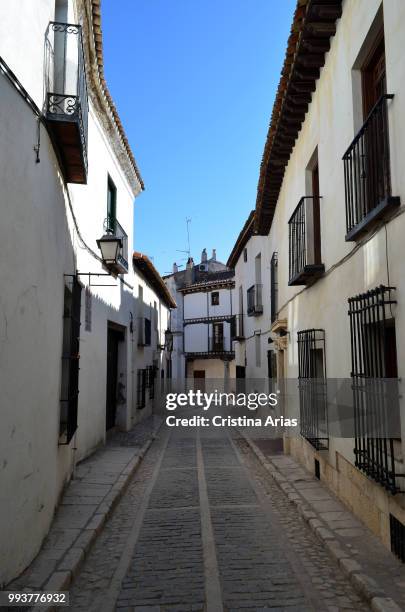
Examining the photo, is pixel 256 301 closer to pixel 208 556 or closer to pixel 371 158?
pixel 371 158

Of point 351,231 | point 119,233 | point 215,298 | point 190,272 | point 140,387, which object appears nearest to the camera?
point 351,231

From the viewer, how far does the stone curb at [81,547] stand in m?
3.93

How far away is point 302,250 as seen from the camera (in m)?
8.00

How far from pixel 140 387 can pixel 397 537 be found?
11533 millimetres

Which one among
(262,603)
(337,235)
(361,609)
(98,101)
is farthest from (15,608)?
(98,101)

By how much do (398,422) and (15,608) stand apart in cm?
311

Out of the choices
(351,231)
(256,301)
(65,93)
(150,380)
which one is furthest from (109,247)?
(150,380)

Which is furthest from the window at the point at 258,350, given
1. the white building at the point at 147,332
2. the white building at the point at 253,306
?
the white building at the point at 147,332

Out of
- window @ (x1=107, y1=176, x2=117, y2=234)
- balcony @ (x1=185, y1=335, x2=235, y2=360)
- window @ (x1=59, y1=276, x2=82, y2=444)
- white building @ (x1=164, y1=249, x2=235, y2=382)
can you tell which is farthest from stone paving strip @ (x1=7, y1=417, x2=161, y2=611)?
white building @ (x1=164, y1=249, x2=235, y2=382)

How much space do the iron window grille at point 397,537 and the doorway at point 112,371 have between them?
8.18 m

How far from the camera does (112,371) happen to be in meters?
12.4

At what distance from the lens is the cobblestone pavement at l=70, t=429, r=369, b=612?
3939 millimetres

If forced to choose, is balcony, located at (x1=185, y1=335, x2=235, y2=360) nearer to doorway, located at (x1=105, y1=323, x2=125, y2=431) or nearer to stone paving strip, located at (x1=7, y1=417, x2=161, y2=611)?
doorway, located at (x1=105, y1=323, x2=125, y2=431)

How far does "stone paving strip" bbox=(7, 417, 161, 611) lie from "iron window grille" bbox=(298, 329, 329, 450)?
2.81 meters
